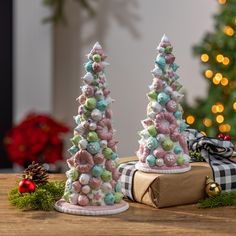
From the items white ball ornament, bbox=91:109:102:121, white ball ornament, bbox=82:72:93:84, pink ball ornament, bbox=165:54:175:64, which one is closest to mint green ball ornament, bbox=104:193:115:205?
white ball ornament, bbox=91:109:102:121

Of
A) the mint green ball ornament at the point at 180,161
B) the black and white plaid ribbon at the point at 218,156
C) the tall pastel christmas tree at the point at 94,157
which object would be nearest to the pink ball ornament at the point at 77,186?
the tall pastel christmas tree at the point at 94,157

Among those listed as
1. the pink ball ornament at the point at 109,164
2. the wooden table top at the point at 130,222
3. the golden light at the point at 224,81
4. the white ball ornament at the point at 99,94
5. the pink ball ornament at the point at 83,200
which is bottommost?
the wooden table top at the point at 130,222

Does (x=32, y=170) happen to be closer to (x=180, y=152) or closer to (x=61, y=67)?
(x=180, y=152)

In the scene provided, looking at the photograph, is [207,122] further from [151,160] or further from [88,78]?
[88,78]

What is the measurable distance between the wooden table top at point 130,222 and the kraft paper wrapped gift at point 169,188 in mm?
24

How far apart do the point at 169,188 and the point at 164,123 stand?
0.19 metres

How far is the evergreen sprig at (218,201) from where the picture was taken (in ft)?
6.23

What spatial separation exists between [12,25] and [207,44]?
159 centimetres

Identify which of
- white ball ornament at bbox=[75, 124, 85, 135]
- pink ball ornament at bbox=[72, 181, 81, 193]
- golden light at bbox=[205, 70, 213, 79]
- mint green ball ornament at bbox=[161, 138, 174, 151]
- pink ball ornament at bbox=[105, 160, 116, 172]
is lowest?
pink ball ornament at bbox=[72, 181, 81, 193]

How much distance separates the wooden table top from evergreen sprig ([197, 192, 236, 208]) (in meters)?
0.03

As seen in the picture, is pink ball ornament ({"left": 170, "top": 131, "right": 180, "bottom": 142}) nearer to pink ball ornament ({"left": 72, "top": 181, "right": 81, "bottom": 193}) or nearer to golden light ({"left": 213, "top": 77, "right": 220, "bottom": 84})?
pink ball ornament ({"left": 72, "top": 181, "right": 81, "bottom": 193})

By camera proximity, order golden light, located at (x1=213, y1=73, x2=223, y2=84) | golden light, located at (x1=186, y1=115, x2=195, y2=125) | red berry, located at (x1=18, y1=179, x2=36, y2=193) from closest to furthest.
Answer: red berry, located at (x1=18, y1=179, x2=36, y2=193)
golden light, located at (x1=213, y1=73, x2=223, y2=84)
golden light, located at (x1=186, y1=115, x2=195, y2=125)

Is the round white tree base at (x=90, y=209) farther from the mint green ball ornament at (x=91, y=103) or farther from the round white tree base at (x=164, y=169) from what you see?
the mint green ball ornament at (x=91, y=103)

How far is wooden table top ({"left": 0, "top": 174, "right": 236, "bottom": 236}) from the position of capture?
1629 millimetres
